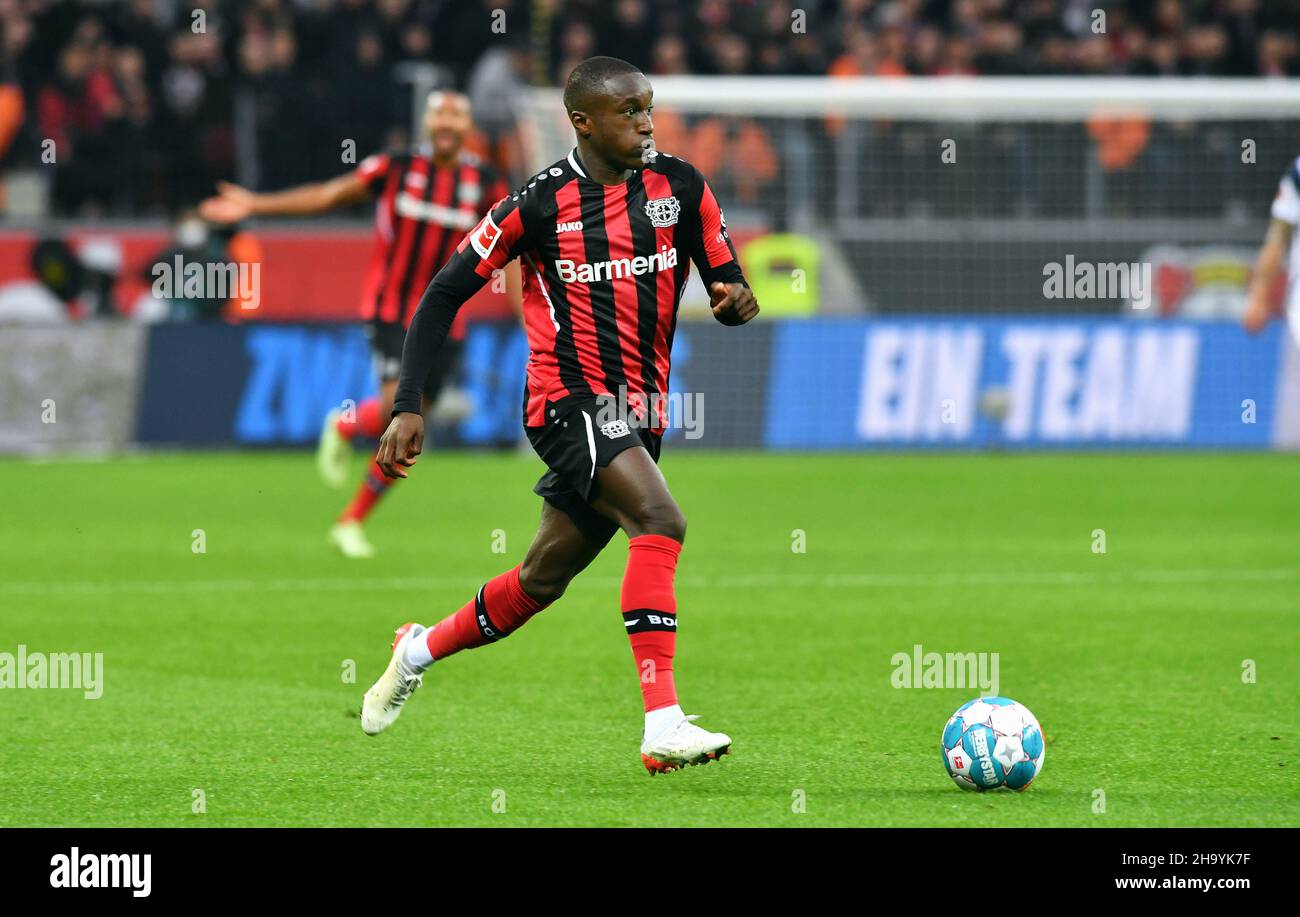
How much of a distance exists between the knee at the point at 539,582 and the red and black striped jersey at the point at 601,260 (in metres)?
0.44

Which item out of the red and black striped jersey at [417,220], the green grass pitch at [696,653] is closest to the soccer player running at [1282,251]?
the green grass pitch at [696,653]

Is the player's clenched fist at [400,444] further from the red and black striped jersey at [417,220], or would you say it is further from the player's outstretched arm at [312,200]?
the red and black striped jersey at [417,220]

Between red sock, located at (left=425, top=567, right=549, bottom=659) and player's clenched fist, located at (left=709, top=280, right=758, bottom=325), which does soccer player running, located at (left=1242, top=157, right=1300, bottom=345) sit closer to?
player's clenched fist, located at (left=709, top=280, right=758, bottom=325)

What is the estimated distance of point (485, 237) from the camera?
629 cm

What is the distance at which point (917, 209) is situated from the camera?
19984mm

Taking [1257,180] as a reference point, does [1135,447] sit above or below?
below

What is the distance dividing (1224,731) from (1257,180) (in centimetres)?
1432

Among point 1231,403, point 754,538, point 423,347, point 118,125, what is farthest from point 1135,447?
point 423,347

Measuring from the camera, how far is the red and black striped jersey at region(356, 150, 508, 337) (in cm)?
1228

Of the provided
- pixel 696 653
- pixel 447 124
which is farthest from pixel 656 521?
pixel 447 124

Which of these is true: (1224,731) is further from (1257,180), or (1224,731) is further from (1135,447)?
(1257,180)
